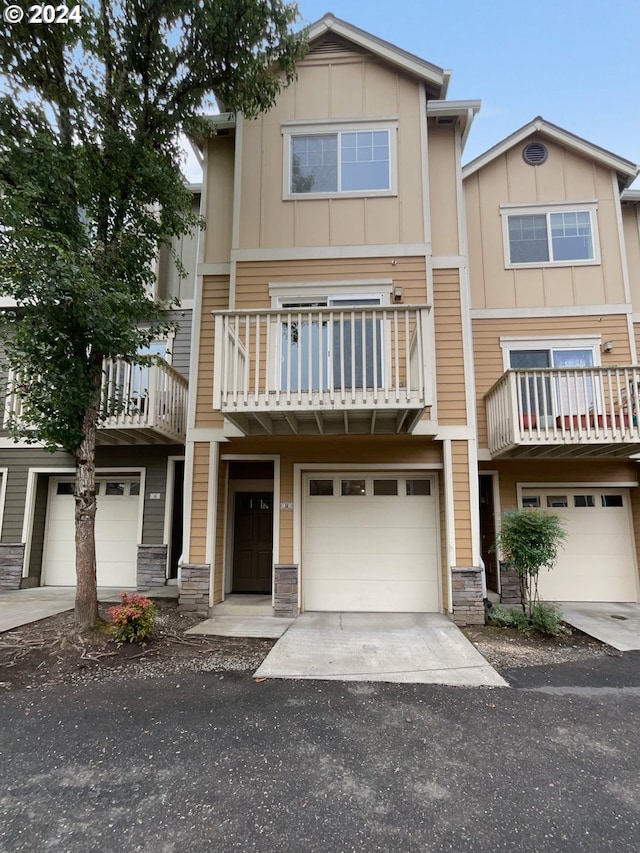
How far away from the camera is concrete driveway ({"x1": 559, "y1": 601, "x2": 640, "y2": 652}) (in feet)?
18.2

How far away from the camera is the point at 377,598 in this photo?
22.2 ft

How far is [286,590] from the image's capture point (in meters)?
6.56

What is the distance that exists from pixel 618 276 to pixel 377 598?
729cm

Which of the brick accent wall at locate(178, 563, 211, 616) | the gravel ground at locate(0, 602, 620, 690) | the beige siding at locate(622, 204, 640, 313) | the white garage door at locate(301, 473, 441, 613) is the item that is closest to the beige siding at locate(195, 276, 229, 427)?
the white garage door at locate(301, 473, 441, 613)

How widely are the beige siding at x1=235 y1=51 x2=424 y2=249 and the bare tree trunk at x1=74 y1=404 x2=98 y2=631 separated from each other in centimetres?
408

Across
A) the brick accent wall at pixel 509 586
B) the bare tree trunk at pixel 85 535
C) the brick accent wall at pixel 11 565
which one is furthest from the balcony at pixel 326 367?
the brick accent wall at pixel 11 565

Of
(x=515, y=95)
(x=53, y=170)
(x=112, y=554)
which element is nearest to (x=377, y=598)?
(x=112, y=554)

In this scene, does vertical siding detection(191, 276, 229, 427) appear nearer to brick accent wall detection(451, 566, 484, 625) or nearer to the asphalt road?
the asphalt road

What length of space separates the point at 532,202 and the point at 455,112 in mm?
2573

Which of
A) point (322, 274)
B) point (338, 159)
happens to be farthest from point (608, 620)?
point (338, 159)

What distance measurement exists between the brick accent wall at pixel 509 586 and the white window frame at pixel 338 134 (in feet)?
21.0

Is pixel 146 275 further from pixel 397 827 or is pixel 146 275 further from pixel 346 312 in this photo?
pixel 397 827

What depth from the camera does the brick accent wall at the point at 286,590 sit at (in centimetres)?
652

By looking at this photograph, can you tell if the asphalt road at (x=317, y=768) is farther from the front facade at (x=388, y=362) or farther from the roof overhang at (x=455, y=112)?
the roof overhang at (x=455, y=112)
